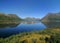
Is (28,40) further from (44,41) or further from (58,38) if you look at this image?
(58,38)

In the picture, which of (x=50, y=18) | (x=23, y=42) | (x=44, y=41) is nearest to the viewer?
(x=23, y=42)

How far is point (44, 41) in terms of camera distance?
839 cm

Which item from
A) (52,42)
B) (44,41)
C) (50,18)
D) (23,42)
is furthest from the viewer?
(50,18)

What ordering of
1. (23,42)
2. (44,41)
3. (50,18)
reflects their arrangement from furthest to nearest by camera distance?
(50,18) → (44,41) → (23,42)

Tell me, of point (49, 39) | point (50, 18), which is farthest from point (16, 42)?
point (50, 18)

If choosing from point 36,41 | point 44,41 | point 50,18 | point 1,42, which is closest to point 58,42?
point 44,41

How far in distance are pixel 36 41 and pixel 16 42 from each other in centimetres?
127

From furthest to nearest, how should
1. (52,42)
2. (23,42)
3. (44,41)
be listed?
(52,42)
(44,41)
(23,42)

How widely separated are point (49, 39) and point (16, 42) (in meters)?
2.54

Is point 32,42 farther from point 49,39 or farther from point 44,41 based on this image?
point 49,39

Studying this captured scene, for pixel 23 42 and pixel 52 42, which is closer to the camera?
pixel 23 42

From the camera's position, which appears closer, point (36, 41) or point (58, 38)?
point (36, 41)

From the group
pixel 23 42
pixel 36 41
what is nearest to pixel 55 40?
pixel 36 41

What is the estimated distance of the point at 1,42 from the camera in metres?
8.46
